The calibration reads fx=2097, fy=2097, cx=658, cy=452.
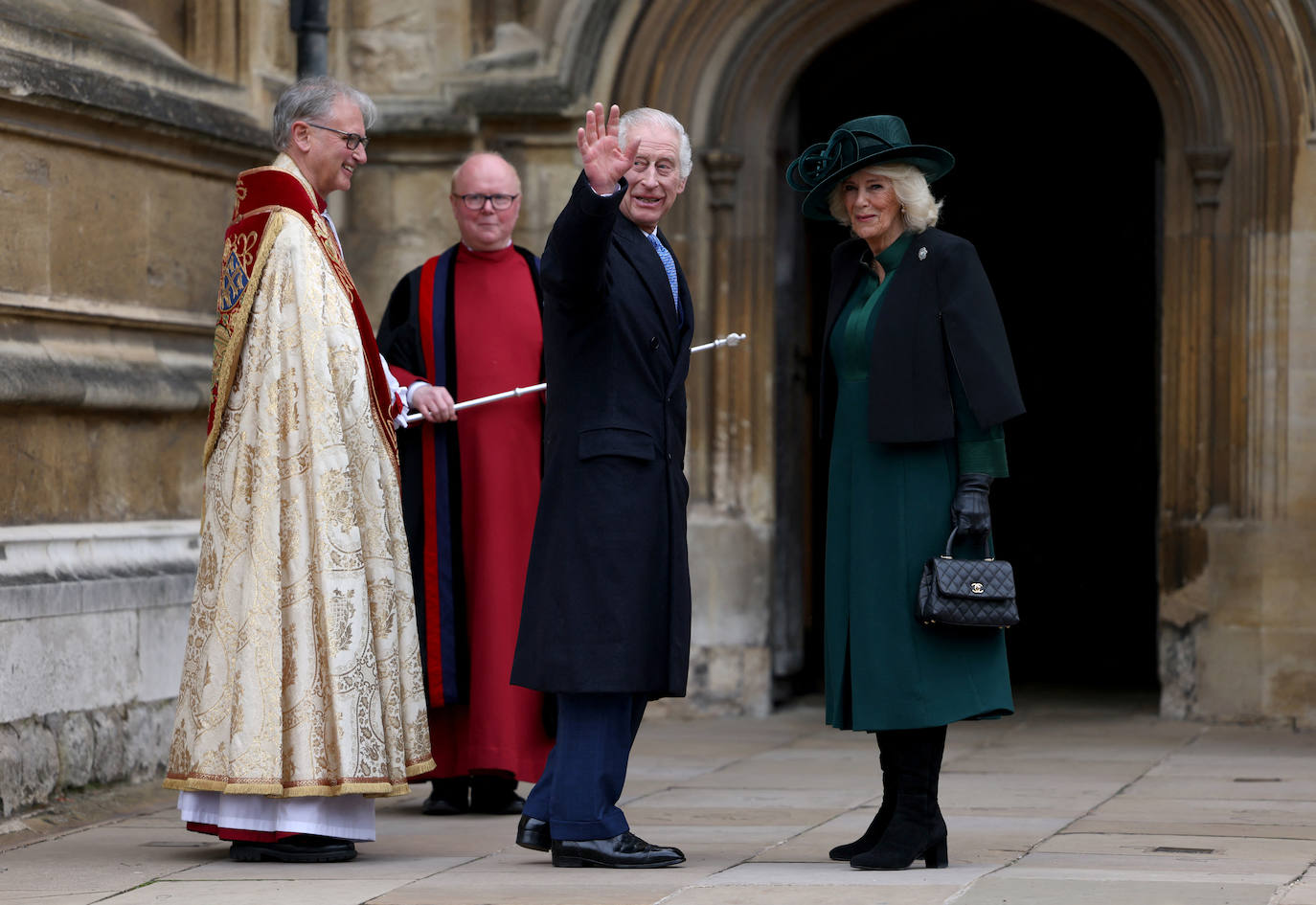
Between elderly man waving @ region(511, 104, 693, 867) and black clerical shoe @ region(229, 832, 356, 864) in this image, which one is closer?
elderly man waving @ region(511, 104, 693, 867)

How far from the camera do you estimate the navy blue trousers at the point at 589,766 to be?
4.69 meters

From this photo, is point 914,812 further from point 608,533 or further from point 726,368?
point 726,368

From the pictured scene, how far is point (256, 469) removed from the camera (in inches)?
195

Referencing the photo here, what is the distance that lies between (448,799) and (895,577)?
188cm

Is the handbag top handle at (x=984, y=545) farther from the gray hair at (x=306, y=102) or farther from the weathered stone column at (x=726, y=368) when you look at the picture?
the weathered stone column at (x=726, y=368)

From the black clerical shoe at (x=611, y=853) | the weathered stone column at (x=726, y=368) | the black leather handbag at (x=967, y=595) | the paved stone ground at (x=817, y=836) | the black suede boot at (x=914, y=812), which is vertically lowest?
the paved stone ground at (x=817, y=836)

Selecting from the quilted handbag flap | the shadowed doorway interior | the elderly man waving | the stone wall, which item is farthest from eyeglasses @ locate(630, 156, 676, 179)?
the shadowed doorway interior

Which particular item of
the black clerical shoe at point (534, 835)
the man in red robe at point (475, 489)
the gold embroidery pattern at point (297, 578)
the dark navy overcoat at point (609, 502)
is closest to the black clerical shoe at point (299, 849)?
the gold embroidery pattern at point (297, 578)

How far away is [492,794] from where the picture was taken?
19.5 feet

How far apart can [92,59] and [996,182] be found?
7.45m

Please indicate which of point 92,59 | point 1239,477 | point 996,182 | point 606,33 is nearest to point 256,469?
point 92,59

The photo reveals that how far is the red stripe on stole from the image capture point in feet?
19.3

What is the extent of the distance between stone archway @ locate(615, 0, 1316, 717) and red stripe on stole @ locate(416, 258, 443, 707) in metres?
2.64

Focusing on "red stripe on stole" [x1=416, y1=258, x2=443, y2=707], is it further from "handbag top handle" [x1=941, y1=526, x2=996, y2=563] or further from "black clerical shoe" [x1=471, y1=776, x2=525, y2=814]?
"handbag top handle" [x1=941, y1=526, x2=996, y2=563]
